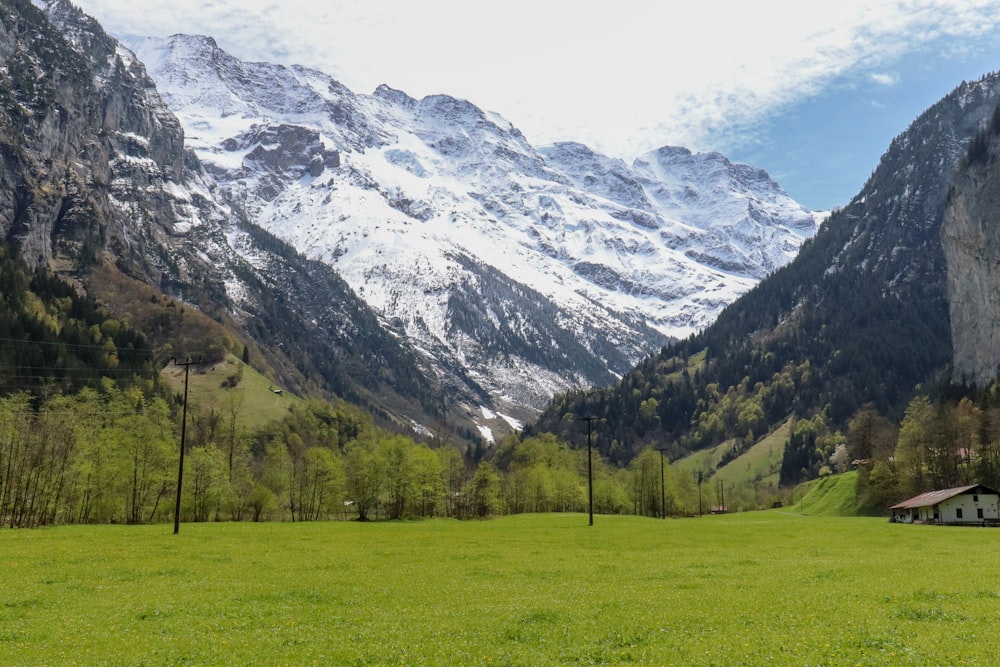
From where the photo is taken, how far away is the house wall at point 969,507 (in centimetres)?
9256

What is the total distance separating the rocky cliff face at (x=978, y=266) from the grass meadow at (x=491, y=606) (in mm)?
158443

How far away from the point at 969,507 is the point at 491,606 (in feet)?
300

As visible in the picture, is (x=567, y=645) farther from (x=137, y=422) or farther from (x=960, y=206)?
(x=960, y=206)

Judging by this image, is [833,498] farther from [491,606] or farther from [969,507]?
[491,606]

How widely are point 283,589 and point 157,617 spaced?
22.0 ft

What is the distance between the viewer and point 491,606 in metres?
27.0

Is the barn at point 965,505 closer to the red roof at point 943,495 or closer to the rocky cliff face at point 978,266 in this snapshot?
the red roof at point 943,495

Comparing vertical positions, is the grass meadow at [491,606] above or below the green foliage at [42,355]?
below

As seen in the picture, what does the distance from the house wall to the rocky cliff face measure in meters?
102

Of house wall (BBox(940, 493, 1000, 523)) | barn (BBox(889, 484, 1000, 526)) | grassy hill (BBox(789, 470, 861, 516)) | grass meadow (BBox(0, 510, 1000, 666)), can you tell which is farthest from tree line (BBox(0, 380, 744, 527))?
house wall (BBox(940, 493, 1000, 523))

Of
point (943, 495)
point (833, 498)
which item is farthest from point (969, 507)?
point (833, 498)

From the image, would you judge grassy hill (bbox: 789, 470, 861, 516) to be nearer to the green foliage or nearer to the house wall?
the house wall

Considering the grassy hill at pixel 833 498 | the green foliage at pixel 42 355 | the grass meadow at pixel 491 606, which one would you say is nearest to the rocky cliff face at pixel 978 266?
the grassy hill at pixel 833 498

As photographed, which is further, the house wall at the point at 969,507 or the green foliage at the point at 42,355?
the green foliage at the point at 42,355
